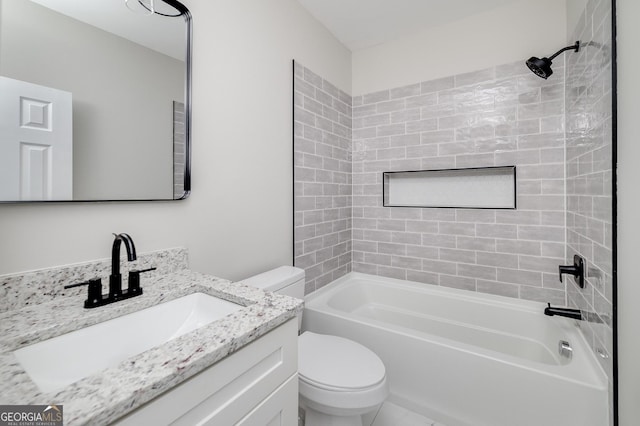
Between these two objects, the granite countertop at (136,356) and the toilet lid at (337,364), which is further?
the toilet lid at (337,364)

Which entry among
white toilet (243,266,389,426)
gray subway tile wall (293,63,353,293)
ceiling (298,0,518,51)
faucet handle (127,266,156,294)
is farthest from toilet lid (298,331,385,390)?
ceiling (298,0,518,51)

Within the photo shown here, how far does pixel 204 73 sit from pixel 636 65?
177cm

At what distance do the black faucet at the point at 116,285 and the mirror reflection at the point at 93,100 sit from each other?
252 mm

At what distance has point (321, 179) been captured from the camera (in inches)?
92.4

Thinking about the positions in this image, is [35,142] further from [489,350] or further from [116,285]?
[489,350]

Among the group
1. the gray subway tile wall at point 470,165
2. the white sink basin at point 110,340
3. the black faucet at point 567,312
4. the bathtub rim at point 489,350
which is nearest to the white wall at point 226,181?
the white sink basin at point 110,340

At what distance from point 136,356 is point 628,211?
1.64 meters

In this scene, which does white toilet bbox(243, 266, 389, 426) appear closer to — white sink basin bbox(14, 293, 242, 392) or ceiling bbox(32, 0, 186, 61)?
white sink basin bbox(14, 293, 242, 392)

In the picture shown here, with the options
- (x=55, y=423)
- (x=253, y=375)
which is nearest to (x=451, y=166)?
(x=253, y=375)

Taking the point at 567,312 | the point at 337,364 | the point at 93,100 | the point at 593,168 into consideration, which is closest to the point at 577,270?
the point at 567,312

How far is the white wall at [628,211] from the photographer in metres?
1.00

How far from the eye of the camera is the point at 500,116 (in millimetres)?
2143

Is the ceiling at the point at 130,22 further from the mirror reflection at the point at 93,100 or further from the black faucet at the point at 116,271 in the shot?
the black faucet at the point at 116,271

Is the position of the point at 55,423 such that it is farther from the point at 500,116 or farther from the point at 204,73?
the point at 500,116
